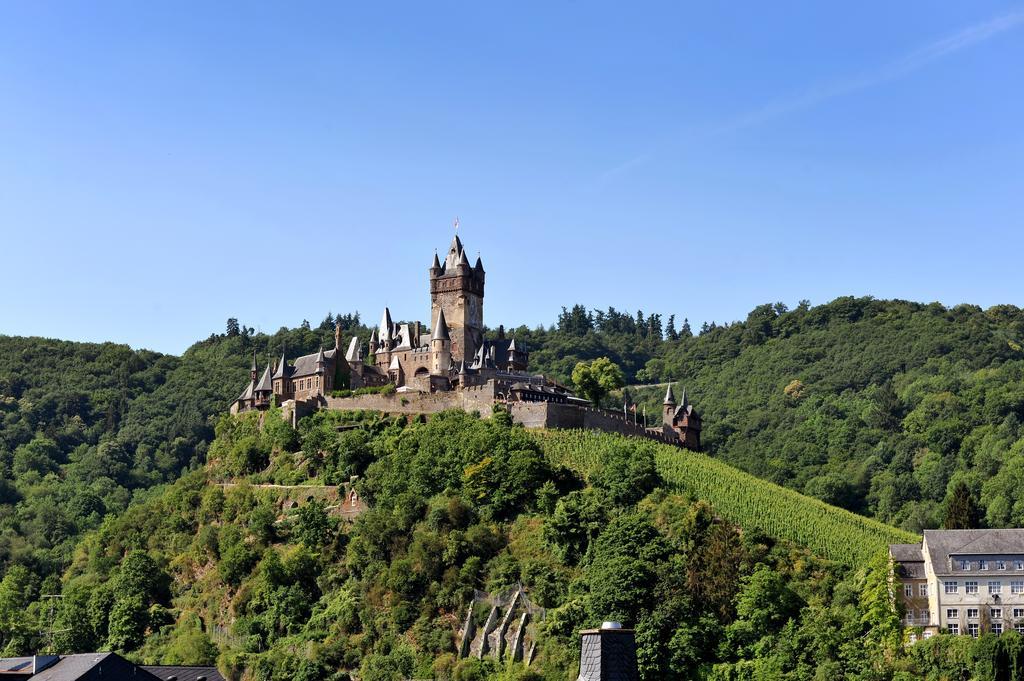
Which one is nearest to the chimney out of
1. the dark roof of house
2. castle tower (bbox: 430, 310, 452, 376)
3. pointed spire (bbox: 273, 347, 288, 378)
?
castle tower (bbox: 430, 310, 452, 376)

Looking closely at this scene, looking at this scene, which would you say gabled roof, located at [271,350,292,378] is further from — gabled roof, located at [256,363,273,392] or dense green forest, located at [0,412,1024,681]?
dense green forest, located at [0,412,1024,681]

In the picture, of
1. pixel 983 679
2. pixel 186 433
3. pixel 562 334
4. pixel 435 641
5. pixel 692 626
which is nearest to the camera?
pixel 983 679

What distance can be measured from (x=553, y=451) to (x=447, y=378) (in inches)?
525

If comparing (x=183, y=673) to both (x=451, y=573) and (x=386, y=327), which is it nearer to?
(x=451, y=573)

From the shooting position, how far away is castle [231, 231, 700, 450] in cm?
10050

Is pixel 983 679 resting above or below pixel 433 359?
below

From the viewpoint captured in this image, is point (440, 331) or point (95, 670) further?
point (440, 331)

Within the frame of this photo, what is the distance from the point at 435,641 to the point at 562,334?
377 feet

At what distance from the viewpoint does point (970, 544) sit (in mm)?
76062

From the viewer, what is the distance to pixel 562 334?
19600 centimetres

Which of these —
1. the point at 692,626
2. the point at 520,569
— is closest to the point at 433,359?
the point at 520,569

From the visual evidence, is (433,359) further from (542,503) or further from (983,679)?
(983,679)

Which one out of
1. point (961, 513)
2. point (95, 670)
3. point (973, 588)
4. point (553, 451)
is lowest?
point (95, 670)

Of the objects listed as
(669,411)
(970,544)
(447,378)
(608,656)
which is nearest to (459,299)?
(447,378)
